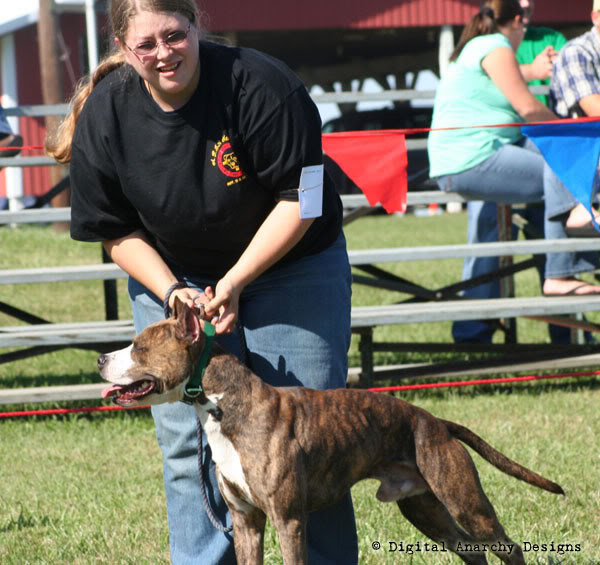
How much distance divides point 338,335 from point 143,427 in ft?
9.58

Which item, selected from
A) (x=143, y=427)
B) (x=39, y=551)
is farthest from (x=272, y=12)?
(x=39, y=551)

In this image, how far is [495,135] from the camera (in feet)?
20.6

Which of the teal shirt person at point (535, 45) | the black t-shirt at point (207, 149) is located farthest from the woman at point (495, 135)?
the black t-shirt at point (207, 149)

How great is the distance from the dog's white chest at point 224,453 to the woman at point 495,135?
377 centimetres

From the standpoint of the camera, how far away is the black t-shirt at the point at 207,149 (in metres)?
2.99

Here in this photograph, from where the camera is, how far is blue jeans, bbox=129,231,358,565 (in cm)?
322

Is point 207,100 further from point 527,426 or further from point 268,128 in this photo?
point 527,426

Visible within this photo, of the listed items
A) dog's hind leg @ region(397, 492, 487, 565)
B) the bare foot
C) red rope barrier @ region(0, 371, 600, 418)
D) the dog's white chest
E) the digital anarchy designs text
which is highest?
the dog's white chest

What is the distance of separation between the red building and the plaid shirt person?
11084 mm

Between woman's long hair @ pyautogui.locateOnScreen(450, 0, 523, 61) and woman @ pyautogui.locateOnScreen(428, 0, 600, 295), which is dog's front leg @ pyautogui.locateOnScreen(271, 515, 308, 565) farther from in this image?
woman's long hair @ pyautogui.locateOnScreen(450, 0, 523, 61)

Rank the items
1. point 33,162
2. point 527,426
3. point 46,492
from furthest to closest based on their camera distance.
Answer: point 33,162, point 527,426, point 46,492

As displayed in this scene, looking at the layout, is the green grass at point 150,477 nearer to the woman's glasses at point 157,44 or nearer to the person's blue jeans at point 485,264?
the person's blue jeans at point 485,264

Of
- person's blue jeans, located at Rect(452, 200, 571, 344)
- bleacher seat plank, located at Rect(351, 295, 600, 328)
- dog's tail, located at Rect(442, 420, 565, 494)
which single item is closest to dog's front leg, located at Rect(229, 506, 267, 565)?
dog's tail, located at Rect(442, 420, 565, 494)

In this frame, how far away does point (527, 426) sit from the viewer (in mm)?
5598
